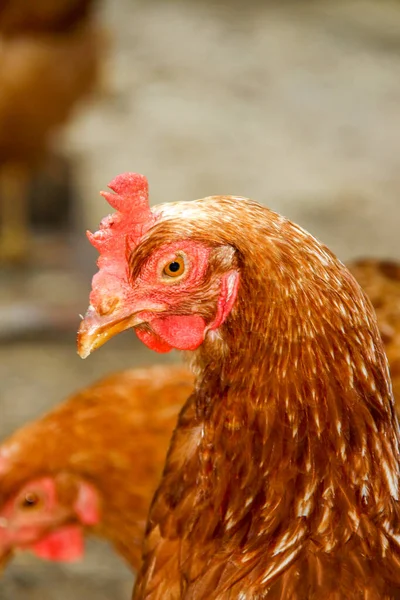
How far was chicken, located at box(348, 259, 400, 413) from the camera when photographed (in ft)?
5.49

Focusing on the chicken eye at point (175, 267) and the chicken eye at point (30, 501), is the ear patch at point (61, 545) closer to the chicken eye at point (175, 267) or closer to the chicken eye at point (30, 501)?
the chicken eye at point (30, 501)

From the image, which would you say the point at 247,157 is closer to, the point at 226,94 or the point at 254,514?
the point at 226,94

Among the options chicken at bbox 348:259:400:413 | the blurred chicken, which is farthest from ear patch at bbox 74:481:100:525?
the blurred chicken

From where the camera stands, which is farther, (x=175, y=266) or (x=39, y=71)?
(x=39, y=71)

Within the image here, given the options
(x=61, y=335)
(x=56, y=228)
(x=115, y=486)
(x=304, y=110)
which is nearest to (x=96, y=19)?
(x=56, y=228)

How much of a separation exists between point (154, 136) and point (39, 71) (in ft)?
5.97

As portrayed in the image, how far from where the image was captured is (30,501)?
2.06m

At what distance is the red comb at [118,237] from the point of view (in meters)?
1.21

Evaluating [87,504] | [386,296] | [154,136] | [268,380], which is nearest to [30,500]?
[87,504]

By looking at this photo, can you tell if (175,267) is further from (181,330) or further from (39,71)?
(39,71)

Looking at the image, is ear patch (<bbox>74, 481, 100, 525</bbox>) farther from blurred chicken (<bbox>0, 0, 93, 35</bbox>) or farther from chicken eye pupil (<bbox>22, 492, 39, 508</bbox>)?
blurred chicken (<bbox>0, 0, 93, 35</bbox>)

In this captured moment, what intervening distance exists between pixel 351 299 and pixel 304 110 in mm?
4821

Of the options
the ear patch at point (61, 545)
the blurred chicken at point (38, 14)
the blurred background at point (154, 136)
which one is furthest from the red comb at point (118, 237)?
the blurred chicken at point (38, 14)

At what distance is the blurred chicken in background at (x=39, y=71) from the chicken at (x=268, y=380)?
8.70ft
